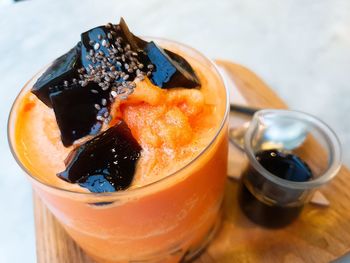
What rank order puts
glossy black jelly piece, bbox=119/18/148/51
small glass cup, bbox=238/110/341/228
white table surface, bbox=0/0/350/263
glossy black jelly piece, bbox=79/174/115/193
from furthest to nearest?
white table surface, bbox=0/0/350/263, small glass cup, bbox=238/110/341/228, glossy black jelly piece, bbox=119/18/148/51, glossy black jelly piece, bbox=79/174/115/193

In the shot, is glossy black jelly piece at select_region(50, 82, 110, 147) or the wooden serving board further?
the wooden serving board

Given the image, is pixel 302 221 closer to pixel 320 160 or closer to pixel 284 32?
pixel 320 160

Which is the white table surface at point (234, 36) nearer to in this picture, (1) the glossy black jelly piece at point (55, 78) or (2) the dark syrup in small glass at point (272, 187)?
(2) the dark syrup in small glass at point (272, 187)

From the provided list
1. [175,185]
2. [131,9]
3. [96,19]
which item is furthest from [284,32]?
[175,185]

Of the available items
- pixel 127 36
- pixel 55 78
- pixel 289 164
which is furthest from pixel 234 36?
pixel 55 78

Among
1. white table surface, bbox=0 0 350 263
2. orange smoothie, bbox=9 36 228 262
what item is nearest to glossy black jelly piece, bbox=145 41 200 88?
orange smoothie, bbox=9 36 228 262

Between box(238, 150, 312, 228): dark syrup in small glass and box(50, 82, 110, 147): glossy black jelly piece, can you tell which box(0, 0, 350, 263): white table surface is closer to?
box(238, 150, 312, 228): dark syrup in small glass
